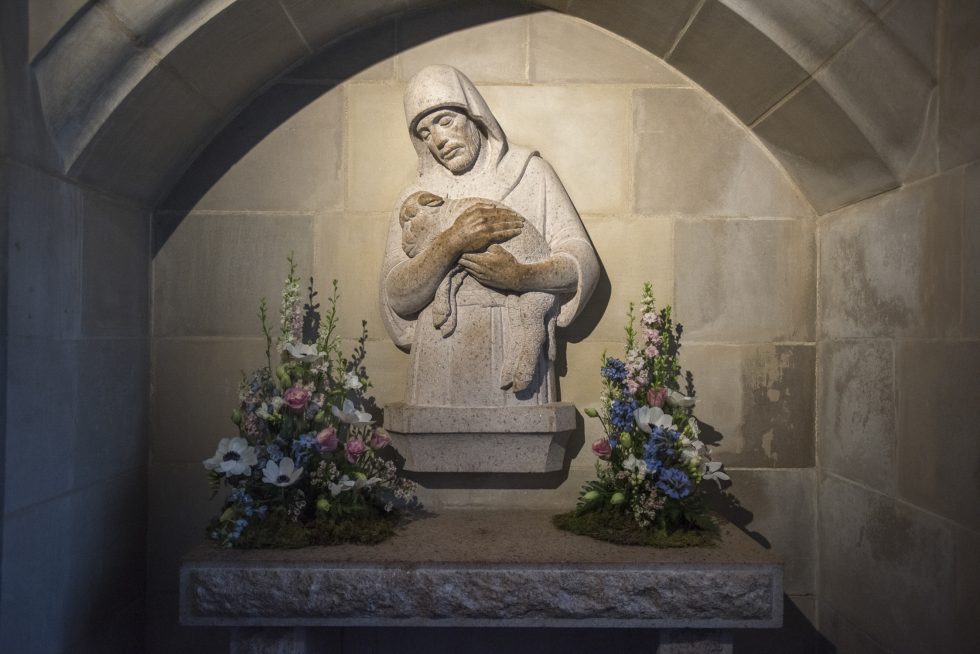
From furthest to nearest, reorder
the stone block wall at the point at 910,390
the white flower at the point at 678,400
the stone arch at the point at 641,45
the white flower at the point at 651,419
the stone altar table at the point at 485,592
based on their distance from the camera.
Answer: the white flower at the point at 678,400, the white flower at the point at 651,419, the stone arch at the point at 641,45, the stone altar table at the point at 485,592, the stone block wall at the point at 910,390

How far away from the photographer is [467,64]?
3334 mm

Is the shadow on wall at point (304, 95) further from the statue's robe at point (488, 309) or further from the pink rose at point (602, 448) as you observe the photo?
the pink rose at point (602, 448)

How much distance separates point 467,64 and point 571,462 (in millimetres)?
1904

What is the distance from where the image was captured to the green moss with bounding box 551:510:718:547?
102 inches

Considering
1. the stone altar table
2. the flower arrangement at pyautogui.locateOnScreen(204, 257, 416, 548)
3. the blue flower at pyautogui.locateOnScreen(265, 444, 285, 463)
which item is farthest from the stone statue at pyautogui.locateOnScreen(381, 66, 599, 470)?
the stone altar table

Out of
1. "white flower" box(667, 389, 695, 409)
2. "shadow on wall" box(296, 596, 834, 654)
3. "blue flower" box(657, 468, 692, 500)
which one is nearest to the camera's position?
"blue flower" box(657, 468, 692, 500)

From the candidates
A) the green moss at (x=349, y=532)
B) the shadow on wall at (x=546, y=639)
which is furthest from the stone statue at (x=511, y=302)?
the shadow on wall at (x=546, y=639)

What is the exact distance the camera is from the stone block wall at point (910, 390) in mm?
2301

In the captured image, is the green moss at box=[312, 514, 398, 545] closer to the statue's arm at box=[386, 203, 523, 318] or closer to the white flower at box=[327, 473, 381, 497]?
the white flower at box=[327, 473, 381, 497]

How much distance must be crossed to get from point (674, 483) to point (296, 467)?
1.40 meters

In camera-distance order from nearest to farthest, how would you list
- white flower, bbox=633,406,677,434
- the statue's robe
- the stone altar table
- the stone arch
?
the stone altar table → the stone arch → white flower, bbox=633,406,677,434 → the statue's robe

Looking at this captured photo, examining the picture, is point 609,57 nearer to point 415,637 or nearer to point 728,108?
point 728,108

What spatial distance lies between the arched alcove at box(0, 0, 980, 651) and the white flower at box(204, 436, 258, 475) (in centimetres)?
55

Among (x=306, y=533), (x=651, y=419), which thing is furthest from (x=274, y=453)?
(x=651, y=419)
